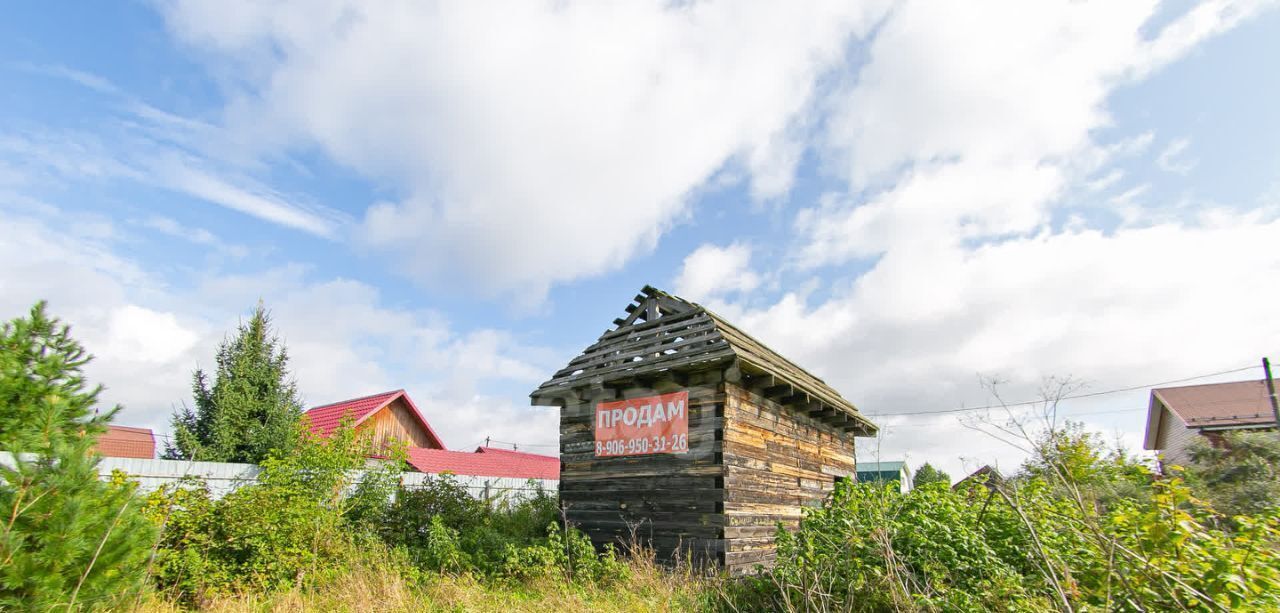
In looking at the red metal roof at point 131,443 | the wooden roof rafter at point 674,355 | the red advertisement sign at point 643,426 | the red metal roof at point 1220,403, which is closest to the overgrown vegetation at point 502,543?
the red advertisement sign at point 643,426

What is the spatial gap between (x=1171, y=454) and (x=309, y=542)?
3578 cm


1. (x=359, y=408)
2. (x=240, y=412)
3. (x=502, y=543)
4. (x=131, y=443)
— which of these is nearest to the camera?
(x=502, y=543)

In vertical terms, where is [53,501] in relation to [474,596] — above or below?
above

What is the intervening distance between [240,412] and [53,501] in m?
10.7

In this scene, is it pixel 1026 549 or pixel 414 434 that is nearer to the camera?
pixel 1026 549

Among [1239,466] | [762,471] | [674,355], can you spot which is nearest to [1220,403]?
[1239,466]

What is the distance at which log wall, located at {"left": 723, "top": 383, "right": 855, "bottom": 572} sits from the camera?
29.6 feet

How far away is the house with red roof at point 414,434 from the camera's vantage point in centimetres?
2259

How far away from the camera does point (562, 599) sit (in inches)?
286

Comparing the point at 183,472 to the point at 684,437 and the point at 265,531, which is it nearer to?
the point at 265,531

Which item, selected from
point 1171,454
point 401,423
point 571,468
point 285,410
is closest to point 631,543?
point 571,468

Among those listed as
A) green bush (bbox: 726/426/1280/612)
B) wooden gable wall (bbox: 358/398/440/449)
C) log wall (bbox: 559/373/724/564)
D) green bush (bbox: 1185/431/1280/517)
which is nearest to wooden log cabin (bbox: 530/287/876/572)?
log wall (bbox: 559/373/724/564)

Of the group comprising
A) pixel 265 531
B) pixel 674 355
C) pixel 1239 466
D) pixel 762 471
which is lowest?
pixel 265 531

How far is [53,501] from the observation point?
443cm
